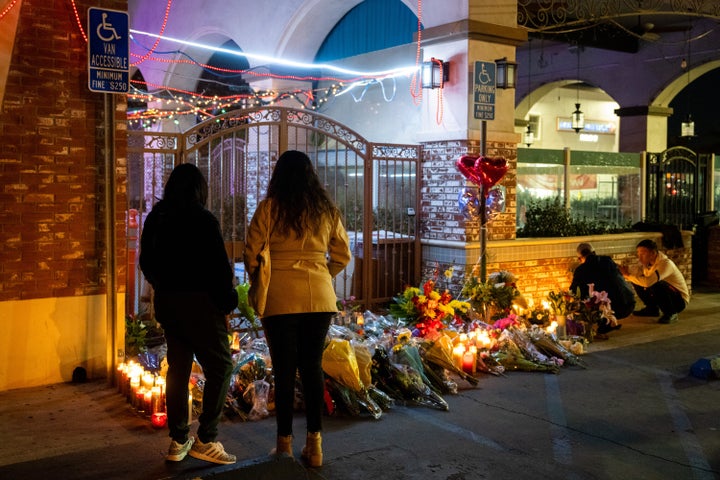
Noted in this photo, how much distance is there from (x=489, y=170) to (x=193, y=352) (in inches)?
208

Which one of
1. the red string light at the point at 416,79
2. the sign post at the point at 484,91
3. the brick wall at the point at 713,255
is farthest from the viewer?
the brick wall at the point at 713,255

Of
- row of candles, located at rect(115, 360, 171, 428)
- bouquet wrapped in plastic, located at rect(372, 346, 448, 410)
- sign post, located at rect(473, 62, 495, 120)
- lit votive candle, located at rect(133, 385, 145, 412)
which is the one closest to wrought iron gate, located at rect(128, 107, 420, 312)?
sign post, located at rect(473, 62, 495, 120)

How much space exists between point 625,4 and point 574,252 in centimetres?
→ 451

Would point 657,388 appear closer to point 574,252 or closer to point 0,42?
point 574,252

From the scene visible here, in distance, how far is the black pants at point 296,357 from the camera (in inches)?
193

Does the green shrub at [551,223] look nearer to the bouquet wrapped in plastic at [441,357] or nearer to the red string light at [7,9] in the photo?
the bouquet wrapped in plastic at [441,357]

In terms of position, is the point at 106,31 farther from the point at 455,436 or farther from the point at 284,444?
the point at 455,436

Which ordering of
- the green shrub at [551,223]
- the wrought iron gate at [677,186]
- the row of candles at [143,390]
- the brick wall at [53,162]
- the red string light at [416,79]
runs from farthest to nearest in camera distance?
1. the wrought iron gate at [677,186]
2. the green shrub at [551,223]
3. the red string light at [416,79]
4. the brick wall at [53,162]
5. the row of candles at [143,390]

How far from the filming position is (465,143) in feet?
32.6

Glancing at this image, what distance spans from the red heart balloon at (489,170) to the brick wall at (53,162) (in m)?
4.30

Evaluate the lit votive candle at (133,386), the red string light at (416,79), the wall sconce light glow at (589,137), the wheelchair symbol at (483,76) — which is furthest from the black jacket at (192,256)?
the wall sconce light glow at (589,137)

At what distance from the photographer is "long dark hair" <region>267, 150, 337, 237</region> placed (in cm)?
492

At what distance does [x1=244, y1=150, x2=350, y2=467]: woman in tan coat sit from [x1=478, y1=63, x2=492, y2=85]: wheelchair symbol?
5332 millimetres

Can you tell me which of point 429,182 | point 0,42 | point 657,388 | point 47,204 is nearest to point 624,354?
point 657,388
